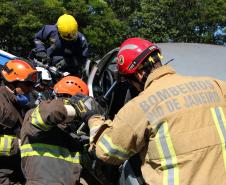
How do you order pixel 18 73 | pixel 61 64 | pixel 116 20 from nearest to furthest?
pixel 18 73
pixel 61 64
pixel 116 20

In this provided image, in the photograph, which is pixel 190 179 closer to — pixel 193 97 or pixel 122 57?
pixel 193 97

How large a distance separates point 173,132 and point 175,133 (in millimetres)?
11

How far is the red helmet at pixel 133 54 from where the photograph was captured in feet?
8.42

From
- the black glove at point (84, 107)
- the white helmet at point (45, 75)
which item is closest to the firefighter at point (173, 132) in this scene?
the black glove at point (84, 107)

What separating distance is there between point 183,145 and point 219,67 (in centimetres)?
166

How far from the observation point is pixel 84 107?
3023 millimetres

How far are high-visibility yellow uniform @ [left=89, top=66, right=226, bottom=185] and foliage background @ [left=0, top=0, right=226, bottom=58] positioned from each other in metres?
16.0

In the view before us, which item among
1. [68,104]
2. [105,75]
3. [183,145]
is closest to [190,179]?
[183,145]

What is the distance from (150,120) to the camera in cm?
233

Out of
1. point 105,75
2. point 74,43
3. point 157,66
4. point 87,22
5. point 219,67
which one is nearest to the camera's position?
point 157,66

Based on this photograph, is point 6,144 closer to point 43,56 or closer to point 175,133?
point 175,133

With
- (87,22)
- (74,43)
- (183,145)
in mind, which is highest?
(183,145)

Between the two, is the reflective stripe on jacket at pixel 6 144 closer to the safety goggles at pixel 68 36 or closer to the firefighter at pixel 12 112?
the firefighter at pixel 12 112

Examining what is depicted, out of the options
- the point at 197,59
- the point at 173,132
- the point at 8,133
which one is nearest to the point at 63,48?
the point at 8,133
